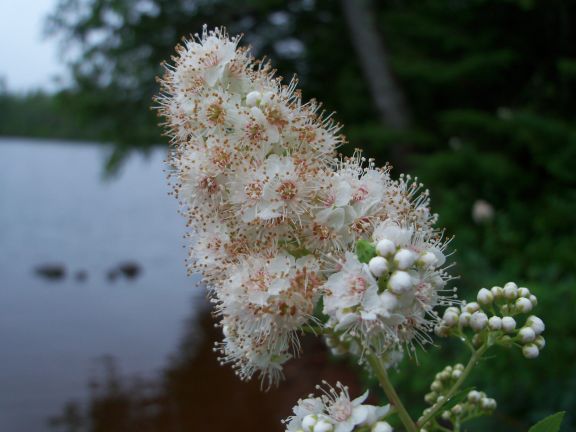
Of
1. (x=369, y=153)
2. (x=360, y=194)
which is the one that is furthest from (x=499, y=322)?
(x=369, y=153)

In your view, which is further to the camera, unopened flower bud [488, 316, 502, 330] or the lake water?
the lake water

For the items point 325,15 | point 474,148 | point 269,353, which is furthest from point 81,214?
point 269,353

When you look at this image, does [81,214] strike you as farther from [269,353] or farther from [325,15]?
[269,353]

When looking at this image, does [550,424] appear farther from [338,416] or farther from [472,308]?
[338,416]

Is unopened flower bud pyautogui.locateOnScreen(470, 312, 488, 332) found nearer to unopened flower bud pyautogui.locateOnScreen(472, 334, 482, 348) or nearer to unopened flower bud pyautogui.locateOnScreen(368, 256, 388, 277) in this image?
unopened flower bud pyautogui.locateOnScreen(472, 334, 482, 348)

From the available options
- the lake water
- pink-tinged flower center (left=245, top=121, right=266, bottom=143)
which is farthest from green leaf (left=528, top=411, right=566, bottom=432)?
the lake water

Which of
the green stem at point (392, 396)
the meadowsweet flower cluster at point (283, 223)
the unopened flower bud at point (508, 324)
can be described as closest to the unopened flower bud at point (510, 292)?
the unopened flower bud at point (508, 324)

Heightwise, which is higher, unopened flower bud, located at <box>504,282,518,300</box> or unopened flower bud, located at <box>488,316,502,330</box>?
unopened flower bud, located at <box>504,282,518,300</box>
